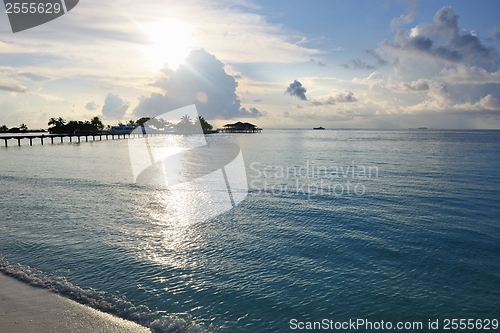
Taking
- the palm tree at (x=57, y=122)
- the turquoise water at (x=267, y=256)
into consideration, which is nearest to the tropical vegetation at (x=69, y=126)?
the palm tree at (x=57, y=122)

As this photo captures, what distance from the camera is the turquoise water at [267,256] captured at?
31.3 ft

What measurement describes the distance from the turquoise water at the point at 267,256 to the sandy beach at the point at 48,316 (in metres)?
0.45

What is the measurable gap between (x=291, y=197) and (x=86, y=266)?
15.6 m

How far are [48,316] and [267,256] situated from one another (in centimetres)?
777

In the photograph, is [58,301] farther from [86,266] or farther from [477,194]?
[477,194]

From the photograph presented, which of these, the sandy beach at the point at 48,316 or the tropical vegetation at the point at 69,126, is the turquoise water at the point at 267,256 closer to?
the sandy beach at the point at 48,316

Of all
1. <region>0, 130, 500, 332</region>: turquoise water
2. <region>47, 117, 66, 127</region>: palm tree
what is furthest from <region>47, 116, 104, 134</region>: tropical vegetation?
<region>0, 130, 500, 332</region>: turquoise water

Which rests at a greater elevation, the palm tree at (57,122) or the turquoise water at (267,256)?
the palm tree at (57,122)

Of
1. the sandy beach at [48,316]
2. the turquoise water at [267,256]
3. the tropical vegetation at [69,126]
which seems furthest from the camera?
the tropical vegetation at [69,126]

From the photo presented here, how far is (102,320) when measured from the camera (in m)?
8.52

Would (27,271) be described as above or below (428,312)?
above

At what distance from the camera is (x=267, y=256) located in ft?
43.7

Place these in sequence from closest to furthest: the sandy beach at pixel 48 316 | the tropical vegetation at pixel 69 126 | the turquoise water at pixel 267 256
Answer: the sandy beach at pixel 48 316 → the turquoise water at pixel 267 256 → the tropical vegetation at pixel 69 126

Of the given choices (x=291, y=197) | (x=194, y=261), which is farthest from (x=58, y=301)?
(x=291, y=197)
